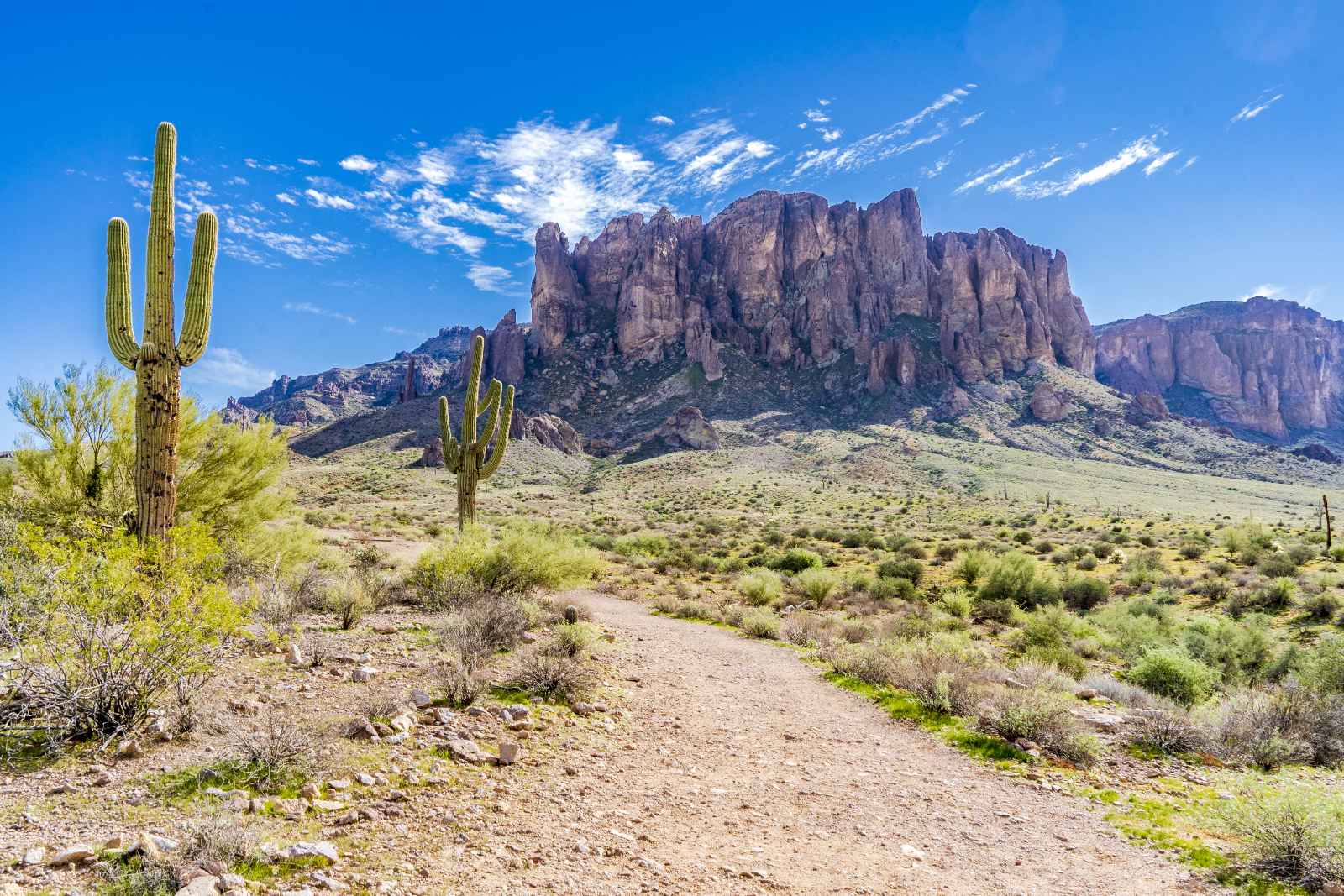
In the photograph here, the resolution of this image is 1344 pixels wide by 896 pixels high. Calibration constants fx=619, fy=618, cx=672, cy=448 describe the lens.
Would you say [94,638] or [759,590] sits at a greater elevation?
[94,638]

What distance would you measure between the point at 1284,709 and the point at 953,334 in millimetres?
118870

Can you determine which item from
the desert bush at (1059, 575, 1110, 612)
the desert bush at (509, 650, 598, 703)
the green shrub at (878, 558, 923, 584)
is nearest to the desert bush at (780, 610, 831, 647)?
the desert bush at (509, 650, 598, 703)

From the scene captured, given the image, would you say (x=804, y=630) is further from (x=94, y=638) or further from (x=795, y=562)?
(x=94, y=638)

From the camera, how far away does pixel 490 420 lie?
19.5 m

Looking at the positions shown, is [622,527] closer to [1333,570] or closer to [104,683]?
[1333,570]

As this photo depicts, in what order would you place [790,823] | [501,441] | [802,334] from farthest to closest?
[802,334] → [501,441] → [790,823]

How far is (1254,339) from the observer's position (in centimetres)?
16862

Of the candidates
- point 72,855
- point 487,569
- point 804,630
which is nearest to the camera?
point 72,855

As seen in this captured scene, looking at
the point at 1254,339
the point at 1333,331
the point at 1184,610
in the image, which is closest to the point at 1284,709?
the point at 1184,610

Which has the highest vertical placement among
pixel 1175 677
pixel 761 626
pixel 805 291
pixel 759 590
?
pixel 805 291

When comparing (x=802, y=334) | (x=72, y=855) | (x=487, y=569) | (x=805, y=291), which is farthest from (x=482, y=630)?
(x=805, y=291)

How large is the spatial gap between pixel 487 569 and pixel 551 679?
6268 mm

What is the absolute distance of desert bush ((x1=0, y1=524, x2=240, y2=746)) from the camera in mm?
4855

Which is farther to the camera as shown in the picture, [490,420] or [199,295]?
[490,420]
